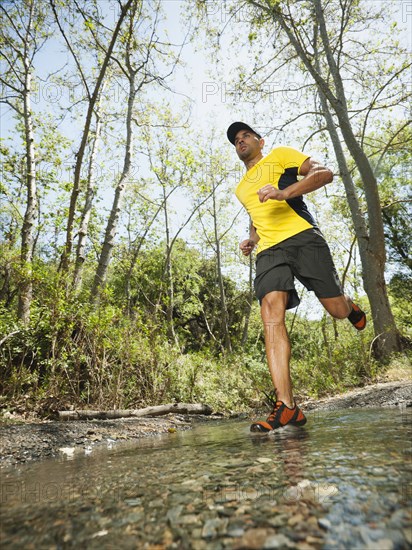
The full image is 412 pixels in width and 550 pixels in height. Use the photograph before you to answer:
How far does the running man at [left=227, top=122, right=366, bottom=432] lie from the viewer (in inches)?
118

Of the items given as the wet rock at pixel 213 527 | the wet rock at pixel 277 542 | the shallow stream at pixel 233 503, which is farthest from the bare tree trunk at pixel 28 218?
the wet rock at pixel 277 542

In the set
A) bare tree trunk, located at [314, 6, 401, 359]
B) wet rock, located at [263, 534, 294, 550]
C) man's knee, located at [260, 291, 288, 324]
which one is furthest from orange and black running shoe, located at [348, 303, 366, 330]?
bare tree trunk, located at [314, 6, 401, 359]

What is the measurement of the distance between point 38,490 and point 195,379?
20.7 feet

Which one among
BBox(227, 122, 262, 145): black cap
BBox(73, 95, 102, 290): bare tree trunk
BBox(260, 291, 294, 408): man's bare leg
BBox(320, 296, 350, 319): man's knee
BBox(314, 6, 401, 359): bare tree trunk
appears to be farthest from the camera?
BBox(73, 95, 102, 290): bare tree trunk

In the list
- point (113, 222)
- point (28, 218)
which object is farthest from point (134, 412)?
point (28, 218)

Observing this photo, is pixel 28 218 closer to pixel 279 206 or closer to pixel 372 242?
pixel 372 242

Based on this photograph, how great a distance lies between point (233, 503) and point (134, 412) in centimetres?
469

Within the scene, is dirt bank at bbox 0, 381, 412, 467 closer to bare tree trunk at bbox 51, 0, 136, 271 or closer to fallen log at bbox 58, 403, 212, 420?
fallen log at bbox 58, 403, 212, 420

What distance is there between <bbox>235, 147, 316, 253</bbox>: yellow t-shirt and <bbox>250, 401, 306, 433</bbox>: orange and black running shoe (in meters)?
1.36

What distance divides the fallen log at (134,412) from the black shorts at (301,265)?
3043 mm

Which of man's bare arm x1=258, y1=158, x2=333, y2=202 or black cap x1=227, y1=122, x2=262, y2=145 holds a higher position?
black cap x1=227, y1=122, x2=262, y2=145

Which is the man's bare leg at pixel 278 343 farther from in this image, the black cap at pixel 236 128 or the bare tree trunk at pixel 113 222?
the bare tree trunk at pixel 113 222

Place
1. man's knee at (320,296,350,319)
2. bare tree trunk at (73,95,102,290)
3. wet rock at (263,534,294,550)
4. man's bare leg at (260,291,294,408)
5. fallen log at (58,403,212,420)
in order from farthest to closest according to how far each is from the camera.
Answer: bare tree trunk at (73,95,102,290)
fallen log at (58,403,212,420)
man's knee at (320,296,350,319)
man's bare leg at (260,291,294,408)
wet rock at (263,534,294,550)

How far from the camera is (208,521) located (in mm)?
969
